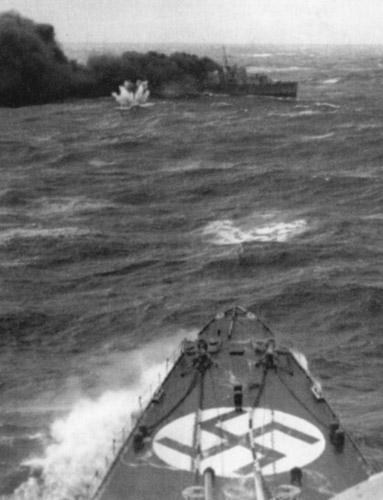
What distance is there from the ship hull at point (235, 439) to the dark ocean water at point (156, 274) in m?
5.65

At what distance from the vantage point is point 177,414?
24.3 m

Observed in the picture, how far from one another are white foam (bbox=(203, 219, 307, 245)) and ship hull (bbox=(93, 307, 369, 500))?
1024 inches

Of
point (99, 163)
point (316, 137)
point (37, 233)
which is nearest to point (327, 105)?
point (316, 137)

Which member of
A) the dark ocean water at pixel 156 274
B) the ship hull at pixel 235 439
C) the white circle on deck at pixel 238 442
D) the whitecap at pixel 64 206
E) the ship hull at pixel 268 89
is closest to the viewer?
the ship hull at pixel 235 439

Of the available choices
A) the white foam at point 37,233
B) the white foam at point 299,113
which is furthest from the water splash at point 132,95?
the white foam at point 37,233

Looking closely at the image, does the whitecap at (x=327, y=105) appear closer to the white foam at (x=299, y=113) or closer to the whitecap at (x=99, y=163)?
the white foam at (x=299, y=113)

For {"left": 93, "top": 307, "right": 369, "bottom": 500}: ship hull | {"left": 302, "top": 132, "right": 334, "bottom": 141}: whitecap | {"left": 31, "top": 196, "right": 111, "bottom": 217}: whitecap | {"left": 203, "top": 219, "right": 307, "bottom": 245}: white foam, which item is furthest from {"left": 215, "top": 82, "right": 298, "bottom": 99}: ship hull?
{"left": 93, "top": 307, "right": 369, "bottom": 500}: ship hull

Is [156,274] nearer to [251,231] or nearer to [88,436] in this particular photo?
[251,231]

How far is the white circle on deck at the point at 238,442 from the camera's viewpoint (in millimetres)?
21422

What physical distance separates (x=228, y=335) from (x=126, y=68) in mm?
159061

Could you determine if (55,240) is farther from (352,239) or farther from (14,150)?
(14,150)

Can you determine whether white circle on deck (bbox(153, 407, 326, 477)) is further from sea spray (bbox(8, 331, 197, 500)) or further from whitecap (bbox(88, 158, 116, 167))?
whitecap (bbox(88, 158, 116, 167))

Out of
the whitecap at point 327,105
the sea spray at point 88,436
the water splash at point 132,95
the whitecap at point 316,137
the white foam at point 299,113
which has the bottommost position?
the sea spray at point 88,436

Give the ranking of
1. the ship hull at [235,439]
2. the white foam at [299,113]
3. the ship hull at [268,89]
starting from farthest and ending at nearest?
the ship hull at [268,89] < the white foam at [299,113] < the ship hull at [235,439]
